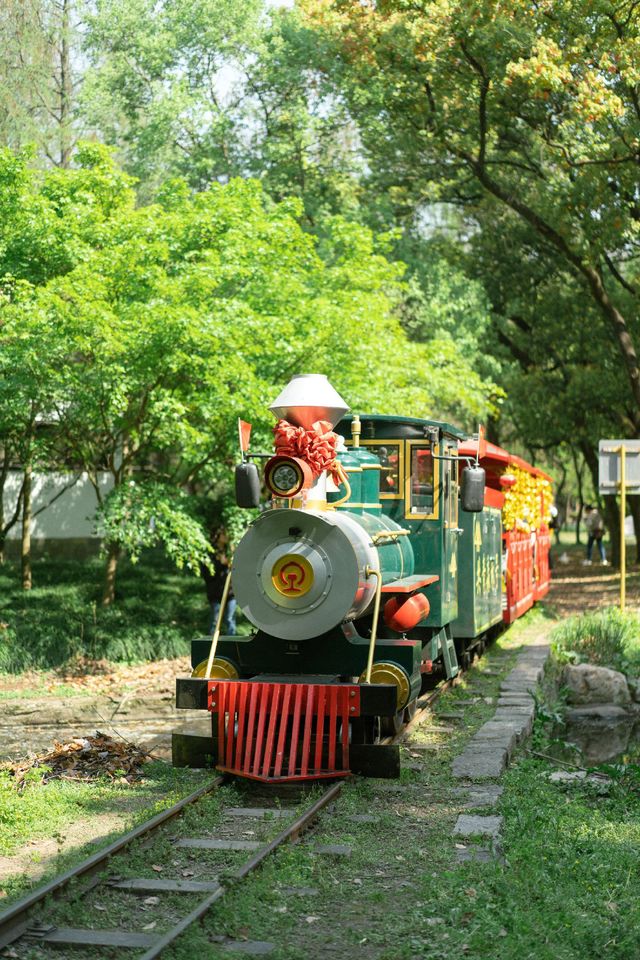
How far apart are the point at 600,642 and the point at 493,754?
291 inches

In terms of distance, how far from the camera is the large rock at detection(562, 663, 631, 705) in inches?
537

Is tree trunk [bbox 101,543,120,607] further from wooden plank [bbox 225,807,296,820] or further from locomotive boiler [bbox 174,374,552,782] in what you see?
wooden plank [bbox 225,807,296,820]

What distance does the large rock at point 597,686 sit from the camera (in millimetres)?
13633

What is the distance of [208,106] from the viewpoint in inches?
1049

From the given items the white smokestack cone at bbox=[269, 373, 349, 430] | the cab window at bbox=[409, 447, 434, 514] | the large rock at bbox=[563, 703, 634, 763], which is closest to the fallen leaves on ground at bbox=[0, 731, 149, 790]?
the white smokestack cone at bbox=[269, 373, 349, 430]

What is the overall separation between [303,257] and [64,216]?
12.3 ft

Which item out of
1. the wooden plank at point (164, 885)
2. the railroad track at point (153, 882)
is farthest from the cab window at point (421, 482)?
the wooden plank at point (164, 885)

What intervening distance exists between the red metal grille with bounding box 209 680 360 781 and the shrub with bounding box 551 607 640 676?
24.8 ft

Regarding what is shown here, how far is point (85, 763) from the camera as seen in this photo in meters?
8.53

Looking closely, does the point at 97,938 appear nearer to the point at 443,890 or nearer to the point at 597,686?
the point at 443,890

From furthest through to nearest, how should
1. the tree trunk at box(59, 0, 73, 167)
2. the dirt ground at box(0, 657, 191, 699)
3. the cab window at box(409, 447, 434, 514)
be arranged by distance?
the tree trunk at box(59, 0, 73, 167) < the dirt ground at box(0, 657, 191, 699) < the cab window at box(409, 447, 434, 514)

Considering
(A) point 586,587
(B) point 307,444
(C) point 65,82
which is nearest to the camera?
(B) point 307,444

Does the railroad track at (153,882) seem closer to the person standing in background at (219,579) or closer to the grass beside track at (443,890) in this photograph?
the grass beside track at (443,890)

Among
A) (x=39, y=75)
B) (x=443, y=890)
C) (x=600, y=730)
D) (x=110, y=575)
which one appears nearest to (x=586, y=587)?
(x=110, y=575)
